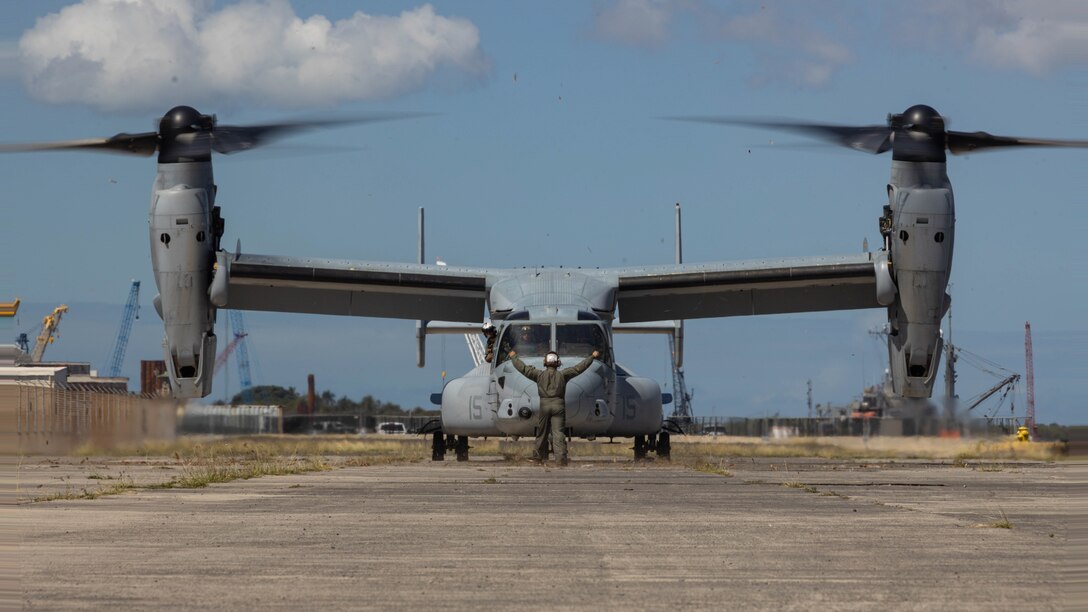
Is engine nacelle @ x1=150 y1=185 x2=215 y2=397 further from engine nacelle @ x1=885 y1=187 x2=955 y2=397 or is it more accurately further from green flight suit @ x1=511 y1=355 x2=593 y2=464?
engine nacelle @ x1=885 y1=187 x2=955 y2=397

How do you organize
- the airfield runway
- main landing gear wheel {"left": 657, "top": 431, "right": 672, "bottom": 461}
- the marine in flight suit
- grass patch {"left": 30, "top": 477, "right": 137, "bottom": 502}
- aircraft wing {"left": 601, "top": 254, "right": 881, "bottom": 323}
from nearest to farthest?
1. the airfield runway
2. grass patch {"left": 30, "top": 477, "right": 137, "bottom": 502}
3. the marine in flight suit
4. aircraft wing {"left": 601, "top": 254, "right": 881, "bottom": 323}
5. main landing gear wheel {"left": 657, "top": 431, "right": 672, "bottom": 461}

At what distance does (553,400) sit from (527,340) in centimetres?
174

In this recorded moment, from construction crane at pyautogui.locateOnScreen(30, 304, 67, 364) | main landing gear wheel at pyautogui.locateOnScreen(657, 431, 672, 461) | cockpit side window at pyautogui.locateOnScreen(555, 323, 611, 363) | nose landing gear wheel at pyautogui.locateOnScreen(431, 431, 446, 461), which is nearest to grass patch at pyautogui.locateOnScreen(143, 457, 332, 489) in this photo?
nose landing gear wheel at pyautogui.locateOnScreen(431, 431, 446, 461)

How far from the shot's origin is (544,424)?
71.9 ft

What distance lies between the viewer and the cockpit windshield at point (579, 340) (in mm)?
22750

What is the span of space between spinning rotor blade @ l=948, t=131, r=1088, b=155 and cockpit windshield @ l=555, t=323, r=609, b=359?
699 cm

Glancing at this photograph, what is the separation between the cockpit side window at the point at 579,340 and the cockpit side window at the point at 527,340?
18 centimetres

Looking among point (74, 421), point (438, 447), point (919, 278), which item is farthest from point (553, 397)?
point (74, 421)

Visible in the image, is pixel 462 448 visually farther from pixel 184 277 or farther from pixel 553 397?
pixel 184 277

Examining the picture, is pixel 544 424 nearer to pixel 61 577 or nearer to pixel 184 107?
pixel 184 107

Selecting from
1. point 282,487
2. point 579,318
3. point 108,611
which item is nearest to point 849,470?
point 579,318

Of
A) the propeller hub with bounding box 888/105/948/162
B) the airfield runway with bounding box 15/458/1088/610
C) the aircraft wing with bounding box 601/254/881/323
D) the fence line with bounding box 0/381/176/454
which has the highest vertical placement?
the propeller hub with bounding box 888/105/948/162

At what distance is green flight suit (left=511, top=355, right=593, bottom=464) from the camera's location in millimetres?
21500

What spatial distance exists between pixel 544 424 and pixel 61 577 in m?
14.7
